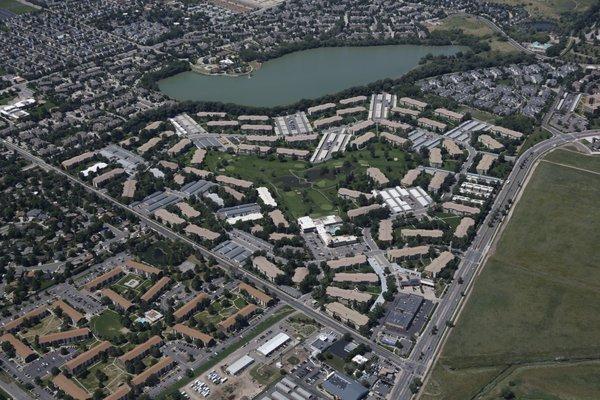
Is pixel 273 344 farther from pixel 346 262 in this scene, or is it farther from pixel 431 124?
pixel 431 124

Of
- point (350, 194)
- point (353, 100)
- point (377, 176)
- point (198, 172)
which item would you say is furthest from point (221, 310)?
point (353, 100)

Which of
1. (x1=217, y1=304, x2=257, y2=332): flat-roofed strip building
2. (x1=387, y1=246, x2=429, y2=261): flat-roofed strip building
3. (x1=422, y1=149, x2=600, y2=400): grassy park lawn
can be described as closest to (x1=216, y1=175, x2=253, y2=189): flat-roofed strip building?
(x1=387, y1=246, x2=429, y2=261): flat-roofed strip building

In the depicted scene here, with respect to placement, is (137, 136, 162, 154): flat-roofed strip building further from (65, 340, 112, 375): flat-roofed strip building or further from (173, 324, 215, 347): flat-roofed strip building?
(65, 340, 112, 375): flat-roofed strip building

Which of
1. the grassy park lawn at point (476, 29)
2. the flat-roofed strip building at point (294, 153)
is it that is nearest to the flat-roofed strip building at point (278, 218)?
the flat-roofed strip building at point (294, 153)

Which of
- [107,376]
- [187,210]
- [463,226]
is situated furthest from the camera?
[187,210]

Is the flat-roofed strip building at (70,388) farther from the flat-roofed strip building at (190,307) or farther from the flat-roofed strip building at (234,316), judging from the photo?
the flat-roofed strip building at (234,316)

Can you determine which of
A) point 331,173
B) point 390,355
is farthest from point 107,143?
point 390,355

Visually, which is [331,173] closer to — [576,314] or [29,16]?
[576,314]
